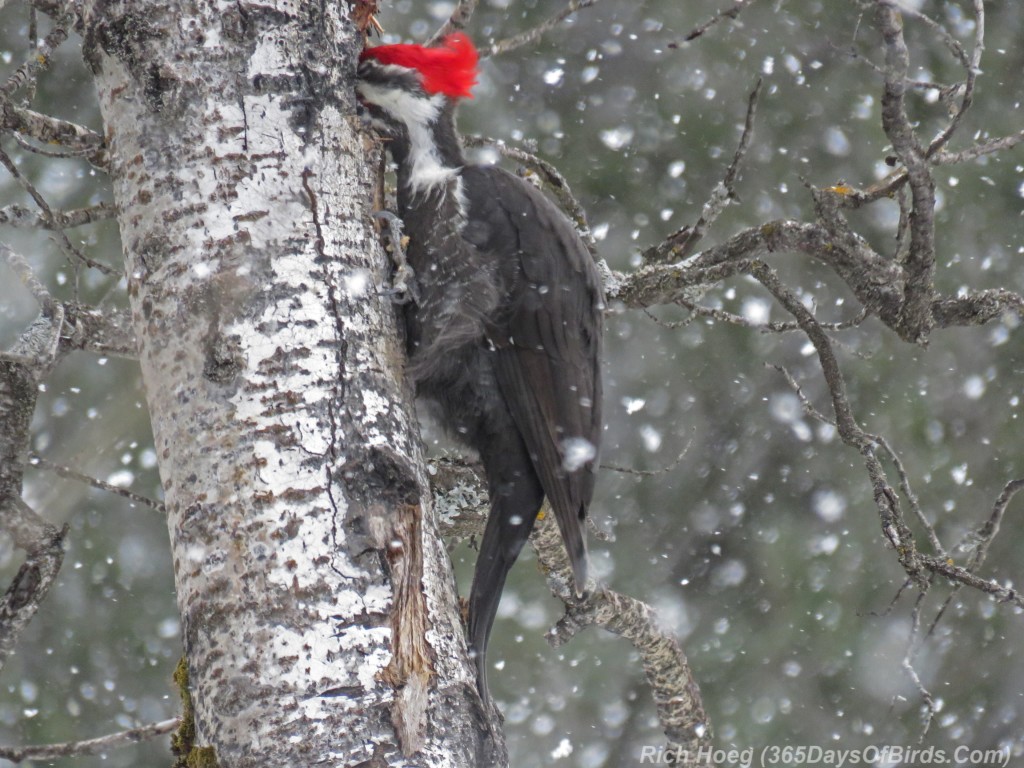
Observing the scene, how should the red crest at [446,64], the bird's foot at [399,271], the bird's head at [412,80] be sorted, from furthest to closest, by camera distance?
1. the red crest at [446,64]
2. the bird's head at [412,80]
3. the bird's foot at [399,271]

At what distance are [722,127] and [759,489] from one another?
1.59 metres

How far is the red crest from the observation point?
2.52m

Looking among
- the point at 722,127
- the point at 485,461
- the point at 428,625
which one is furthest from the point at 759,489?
the point at 428,625

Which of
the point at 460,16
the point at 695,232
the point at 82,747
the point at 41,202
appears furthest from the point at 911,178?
the point at 82,747

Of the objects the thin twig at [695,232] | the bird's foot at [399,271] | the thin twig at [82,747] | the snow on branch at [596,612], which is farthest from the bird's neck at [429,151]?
the thin twig at [82,747]

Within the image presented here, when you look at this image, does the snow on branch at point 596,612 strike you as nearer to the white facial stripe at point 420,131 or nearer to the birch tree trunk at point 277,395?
the white facial stripe at point 420,131

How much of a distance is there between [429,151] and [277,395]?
51.5 inches

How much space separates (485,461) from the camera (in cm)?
264

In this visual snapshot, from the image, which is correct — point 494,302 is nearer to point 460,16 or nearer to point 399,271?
point 399,271

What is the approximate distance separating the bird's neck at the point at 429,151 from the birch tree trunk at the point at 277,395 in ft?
2.23

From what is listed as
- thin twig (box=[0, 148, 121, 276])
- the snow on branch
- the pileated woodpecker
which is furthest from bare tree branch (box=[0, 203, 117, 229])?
the snow on branch

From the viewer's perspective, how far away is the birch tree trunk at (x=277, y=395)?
1.46 metres

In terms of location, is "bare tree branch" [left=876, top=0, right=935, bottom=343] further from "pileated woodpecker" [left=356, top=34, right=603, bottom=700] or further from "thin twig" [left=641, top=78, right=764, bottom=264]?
"pileated woodpecker" [left=356, top=34, right=603, bottom=700]

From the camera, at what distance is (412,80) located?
2549 millimetres
